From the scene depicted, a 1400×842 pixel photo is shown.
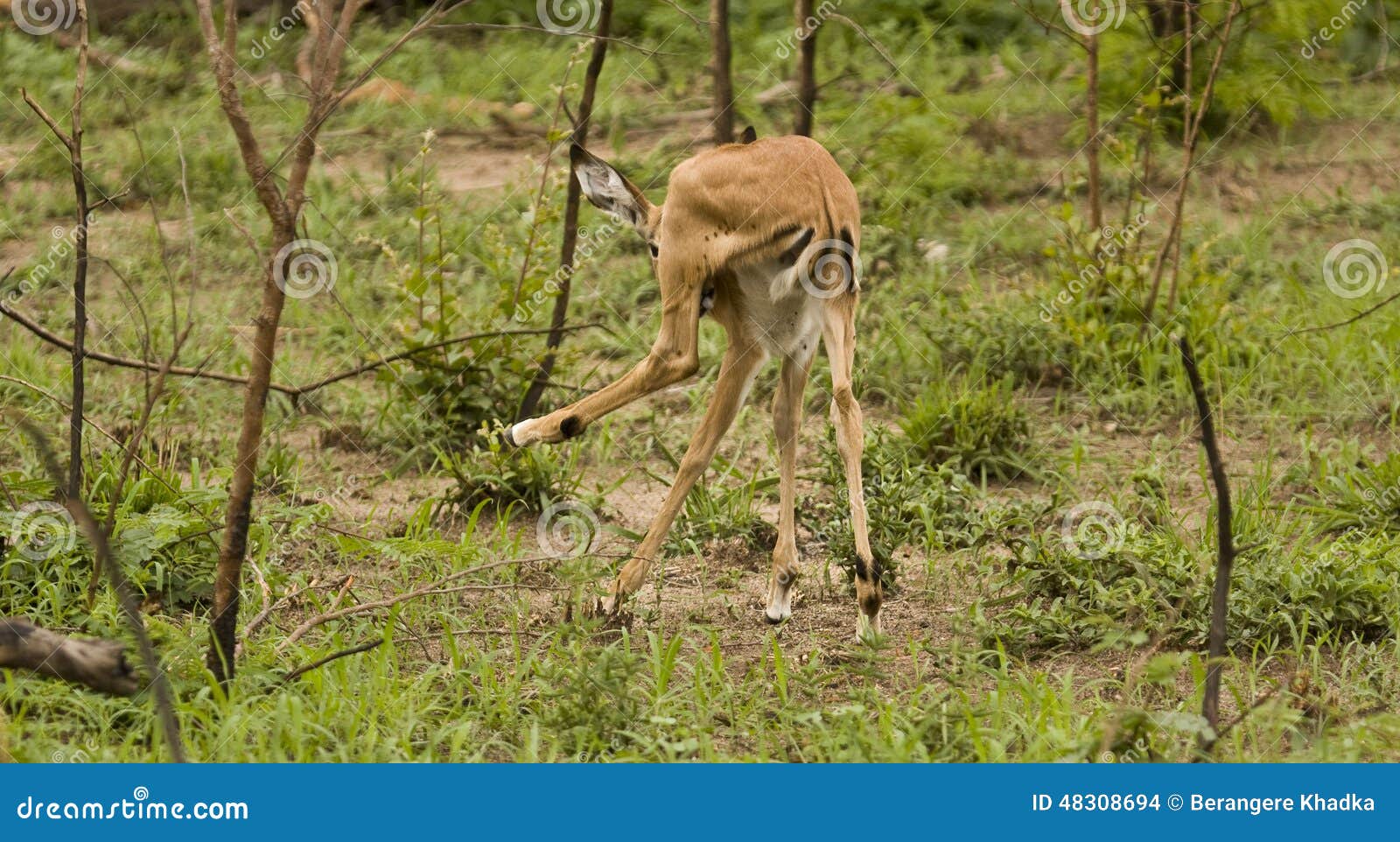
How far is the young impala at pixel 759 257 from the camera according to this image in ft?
14.4

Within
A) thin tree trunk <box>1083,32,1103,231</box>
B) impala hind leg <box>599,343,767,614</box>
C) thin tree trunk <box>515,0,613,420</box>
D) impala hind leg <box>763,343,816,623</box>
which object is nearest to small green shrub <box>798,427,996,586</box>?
impala hind leg <box>763,343,816,623</box>

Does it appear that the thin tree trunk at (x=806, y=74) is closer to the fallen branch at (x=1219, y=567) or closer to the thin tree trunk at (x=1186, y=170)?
the thin tree trunk at (x=1186, y=170)

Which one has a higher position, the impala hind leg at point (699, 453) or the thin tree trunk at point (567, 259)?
the thin tree trunk at point (567, 259)

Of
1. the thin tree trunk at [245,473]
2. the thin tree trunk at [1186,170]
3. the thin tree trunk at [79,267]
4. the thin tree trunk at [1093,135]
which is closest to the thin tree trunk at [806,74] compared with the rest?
the thin tree trunk at [1093,135]

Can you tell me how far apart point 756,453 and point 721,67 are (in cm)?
166

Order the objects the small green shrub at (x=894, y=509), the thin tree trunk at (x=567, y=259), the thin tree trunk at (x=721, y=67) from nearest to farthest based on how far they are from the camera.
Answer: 1. the small green shrub at (x=894, y=509)
2. the thin tree trunk at (x=567, y=259)
3. the thin tree trunk at (x=721, y=67)

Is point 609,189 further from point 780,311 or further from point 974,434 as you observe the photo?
point 974,434

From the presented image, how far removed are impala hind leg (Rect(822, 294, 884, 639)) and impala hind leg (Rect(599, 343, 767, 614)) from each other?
38cm

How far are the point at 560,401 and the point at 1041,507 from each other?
204cm

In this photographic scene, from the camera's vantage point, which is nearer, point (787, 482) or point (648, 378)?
point (648, 378)

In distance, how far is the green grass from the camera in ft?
13.4

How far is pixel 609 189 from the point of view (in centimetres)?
457

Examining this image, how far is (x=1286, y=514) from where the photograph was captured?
18.5 ft

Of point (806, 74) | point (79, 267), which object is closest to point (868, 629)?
point (79, 267)
